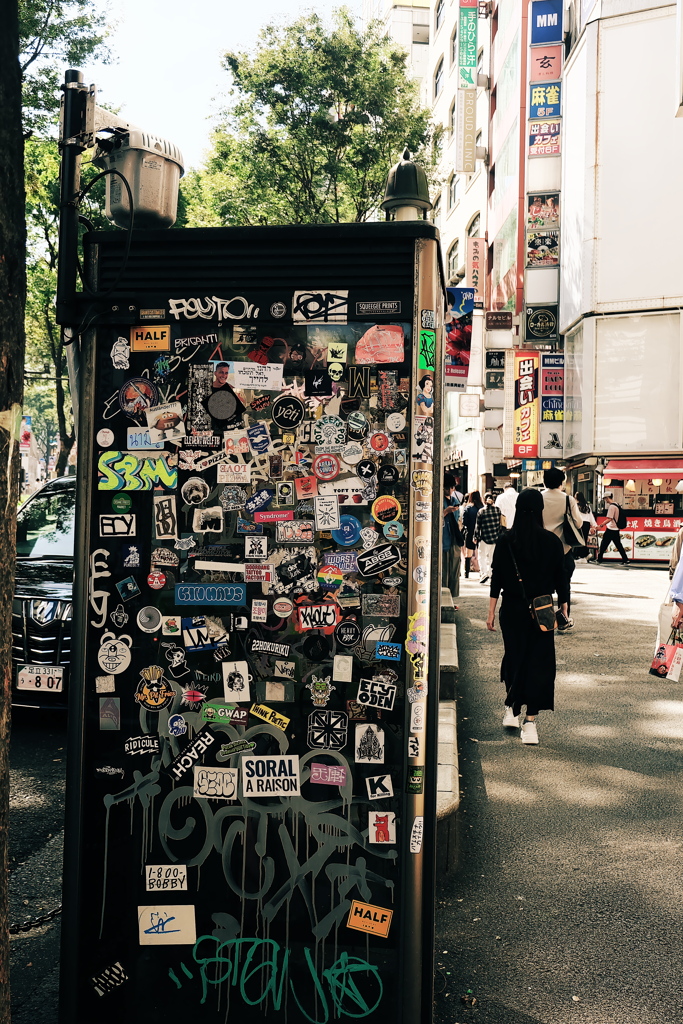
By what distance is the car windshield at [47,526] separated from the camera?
26.0 feet

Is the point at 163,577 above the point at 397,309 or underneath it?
underneath

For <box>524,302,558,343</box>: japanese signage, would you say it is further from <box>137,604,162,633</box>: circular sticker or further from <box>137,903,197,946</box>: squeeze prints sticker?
<box>137,903,197,946</box>: squeeze prints sticker

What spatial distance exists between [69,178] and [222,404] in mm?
887

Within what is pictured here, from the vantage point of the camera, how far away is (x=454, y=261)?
48.1 m

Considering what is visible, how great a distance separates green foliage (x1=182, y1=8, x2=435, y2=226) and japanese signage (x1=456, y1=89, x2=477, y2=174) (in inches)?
642

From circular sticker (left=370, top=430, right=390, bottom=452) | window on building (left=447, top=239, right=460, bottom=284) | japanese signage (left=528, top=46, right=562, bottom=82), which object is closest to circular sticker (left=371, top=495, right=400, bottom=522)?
circular sticker (left=370, top=430, right=390, bottom=452)

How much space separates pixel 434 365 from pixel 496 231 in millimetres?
36658

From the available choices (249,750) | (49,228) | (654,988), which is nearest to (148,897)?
(249,750)

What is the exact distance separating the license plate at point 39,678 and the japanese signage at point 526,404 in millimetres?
24781

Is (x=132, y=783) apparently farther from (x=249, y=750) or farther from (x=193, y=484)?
(x=193, y=484)

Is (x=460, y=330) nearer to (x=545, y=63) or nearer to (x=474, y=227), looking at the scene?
(x=545, y=63)

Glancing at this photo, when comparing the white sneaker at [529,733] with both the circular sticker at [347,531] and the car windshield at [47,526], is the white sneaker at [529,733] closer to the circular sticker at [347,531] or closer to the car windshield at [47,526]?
the car windshield at [47,526]

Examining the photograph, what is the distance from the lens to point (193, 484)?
296cm

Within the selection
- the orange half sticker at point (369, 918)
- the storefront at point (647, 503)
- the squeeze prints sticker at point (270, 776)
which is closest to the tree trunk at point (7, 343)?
the squeeze prints sticker at point (270, 776)
